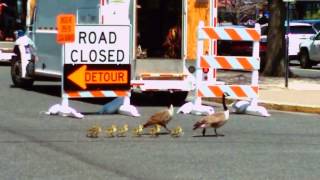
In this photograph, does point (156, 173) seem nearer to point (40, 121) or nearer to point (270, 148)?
point (270, 148)

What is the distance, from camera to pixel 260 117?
48.3 feet

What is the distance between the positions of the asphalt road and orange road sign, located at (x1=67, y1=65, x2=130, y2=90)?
2.17ft

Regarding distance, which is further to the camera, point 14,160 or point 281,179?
point 14,160

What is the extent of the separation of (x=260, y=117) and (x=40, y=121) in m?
4.34

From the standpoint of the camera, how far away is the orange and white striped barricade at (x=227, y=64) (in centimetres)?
1490

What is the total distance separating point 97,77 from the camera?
14.4 m

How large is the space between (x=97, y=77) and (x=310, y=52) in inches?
781

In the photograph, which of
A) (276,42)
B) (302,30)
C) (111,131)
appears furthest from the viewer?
(302,30)

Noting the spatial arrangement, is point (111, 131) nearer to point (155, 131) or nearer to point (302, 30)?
point (155, 131)

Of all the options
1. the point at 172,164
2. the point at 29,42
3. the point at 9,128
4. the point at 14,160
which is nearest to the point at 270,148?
the point at 172,164

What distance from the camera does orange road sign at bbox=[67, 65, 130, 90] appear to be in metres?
14.3

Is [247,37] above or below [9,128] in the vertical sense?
above

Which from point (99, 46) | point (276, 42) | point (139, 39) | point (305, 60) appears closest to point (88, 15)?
point (139, 39)

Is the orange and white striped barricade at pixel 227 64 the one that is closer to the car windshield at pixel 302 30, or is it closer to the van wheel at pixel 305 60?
the van wheel at pixel 305 60
